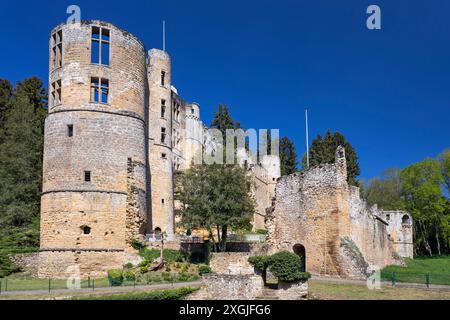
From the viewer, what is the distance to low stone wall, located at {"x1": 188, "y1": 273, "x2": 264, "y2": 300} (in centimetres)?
2130

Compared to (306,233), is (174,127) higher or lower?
higher

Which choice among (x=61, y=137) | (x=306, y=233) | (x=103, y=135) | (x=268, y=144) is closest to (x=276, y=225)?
(x=306, y=233)

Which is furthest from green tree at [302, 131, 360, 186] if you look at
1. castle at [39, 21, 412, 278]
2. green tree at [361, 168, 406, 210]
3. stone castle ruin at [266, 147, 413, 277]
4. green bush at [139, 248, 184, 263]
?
green bush at [139, 248, 184, 263]

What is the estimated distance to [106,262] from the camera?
30391 mm

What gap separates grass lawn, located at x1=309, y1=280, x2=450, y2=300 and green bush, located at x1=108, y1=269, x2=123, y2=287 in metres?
9.71

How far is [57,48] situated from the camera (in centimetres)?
3350

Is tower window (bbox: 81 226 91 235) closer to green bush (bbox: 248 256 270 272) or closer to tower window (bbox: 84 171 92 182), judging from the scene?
tower window (bbox: 84 171 92 182)

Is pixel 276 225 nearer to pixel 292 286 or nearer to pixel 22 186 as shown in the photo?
pixel 292 286

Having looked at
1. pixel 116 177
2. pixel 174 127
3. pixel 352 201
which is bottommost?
pixel 352 201

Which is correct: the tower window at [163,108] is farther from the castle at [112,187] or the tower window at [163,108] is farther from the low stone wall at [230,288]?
the low stone wall at [230,288]

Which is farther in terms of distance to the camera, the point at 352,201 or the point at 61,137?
the point at 61,137

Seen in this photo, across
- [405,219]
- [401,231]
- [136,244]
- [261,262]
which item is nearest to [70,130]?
[136,244]

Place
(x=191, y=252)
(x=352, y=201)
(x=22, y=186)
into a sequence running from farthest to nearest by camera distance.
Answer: (x=22, y=186) < (x=191, y=252) < (x=352, y=201)
